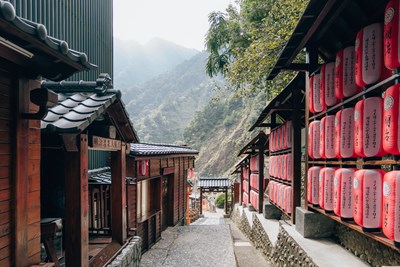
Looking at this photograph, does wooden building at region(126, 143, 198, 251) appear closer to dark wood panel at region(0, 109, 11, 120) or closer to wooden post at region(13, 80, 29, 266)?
wooden post at region(13, 80, 29, 266)

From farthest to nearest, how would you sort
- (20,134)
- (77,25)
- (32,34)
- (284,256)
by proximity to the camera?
(77,25)
(284,256)
(20,134)
(32,34)

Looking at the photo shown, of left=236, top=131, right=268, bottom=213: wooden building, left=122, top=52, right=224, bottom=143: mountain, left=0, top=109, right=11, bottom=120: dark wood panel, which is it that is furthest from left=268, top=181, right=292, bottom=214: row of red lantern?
left=122, top=52, right=224, bottom=143: mountain

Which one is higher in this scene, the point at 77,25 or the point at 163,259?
the point at 77,25

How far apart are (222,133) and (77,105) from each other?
231ft

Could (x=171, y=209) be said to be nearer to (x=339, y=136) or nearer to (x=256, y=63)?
(x=256, y=63)

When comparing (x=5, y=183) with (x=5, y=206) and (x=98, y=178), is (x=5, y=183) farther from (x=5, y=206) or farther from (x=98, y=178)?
(x=98, y=178)

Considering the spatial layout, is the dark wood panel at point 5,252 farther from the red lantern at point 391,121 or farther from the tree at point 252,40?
the tree at point 252,40

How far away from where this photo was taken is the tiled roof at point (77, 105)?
516cm

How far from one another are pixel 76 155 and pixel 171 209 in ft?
40.5

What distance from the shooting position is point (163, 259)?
1166cm

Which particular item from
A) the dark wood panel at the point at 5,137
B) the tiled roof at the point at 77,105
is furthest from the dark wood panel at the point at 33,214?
the tiled roof at the point at 77,105

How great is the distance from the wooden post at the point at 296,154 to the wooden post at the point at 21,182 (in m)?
7.39

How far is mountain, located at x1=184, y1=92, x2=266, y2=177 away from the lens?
64.9m

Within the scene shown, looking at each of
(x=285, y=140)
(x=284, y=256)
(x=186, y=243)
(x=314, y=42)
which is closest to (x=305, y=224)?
(x=284, y=256)
